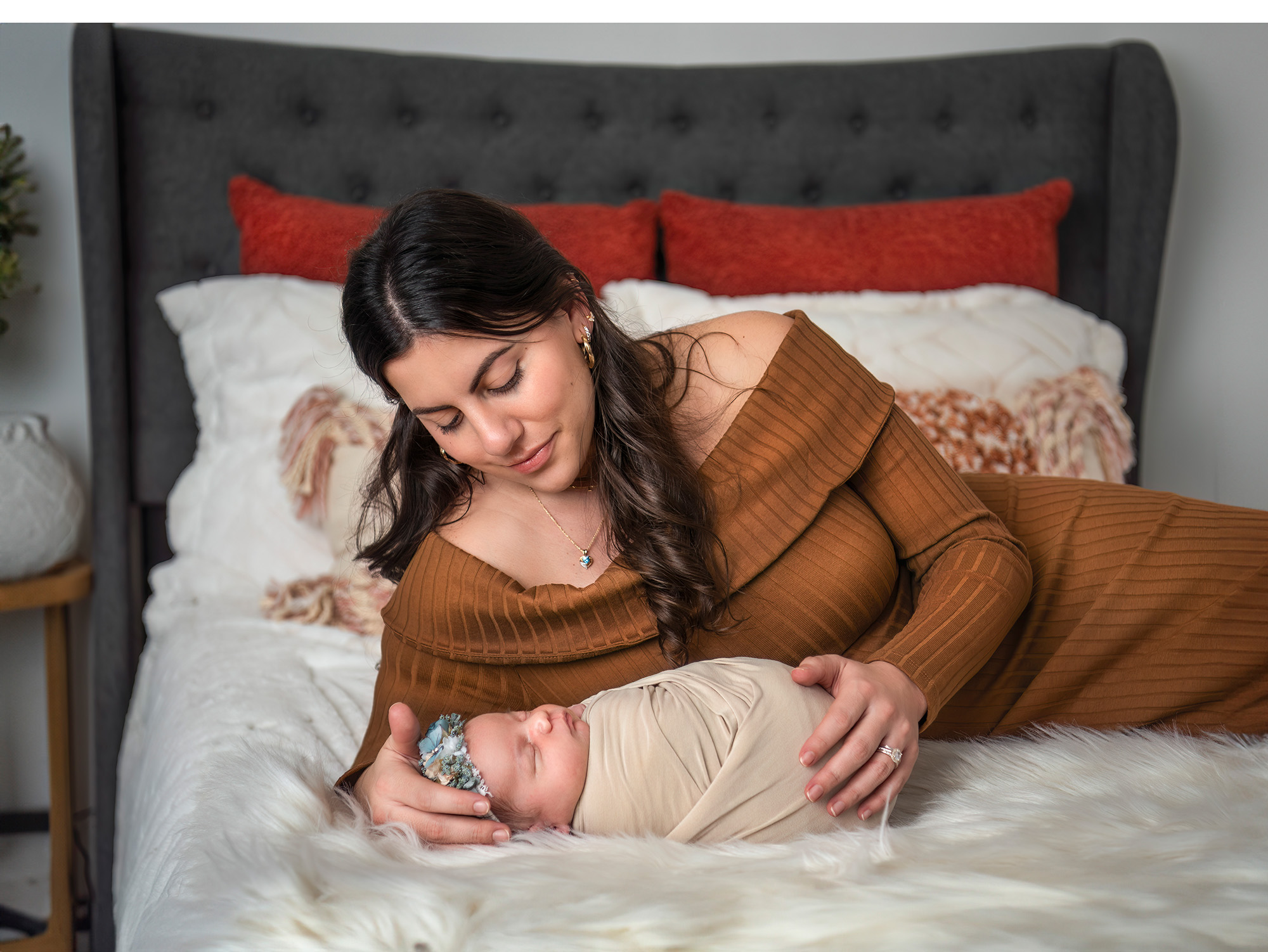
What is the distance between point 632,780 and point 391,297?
0.58 metres

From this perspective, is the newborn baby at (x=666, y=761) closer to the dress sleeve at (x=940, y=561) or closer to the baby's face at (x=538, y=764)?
the baby's face at (x=538, y=764)

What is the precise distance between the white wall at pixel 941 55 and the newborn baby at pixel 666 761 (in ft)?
5.91

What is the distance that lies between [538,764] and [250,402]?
1.29 metres

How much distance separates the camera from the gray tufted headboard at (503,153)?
2.18m

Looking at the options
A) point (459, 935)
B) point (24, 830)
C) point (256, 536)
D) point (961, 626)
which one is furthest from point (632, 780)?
point (24, 830)

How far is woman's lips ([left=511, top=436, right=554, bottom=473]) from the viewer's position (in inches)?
45.7

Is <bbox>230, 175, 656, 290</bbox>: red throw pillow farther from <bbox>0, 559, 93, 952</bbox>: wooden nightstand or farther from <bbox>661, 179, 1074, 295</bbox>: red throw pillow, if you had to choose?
<bbox>0, 559, 93, 952</bbox>: wooden nightstand

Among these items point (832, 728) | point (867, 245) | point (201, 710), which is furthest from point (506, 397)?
point (867, 245)

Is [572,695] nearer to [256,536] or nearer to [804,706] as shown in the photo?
[804,706]

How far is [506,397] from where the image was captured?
1117 mm

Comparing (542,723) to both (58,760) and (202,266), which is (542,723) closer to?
(58,760)

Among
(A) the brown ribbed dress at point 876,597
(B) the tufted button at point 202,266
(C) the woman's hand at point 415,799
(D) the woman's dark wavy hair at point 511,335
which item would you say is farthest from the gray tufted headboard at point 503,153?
(C) the woman's hand at point 415,799

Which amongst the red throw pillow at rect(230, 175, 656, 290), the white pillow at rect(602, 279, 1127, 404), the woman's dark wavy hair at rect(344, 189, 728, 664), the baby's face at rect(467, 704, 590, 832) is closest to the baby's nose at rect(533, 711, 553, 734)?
the baby's face at rect(467, 704, 590, 832)

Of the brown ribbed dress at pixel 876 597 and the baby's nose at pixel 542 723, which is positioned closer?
the baby's nose at pixel 542 723
